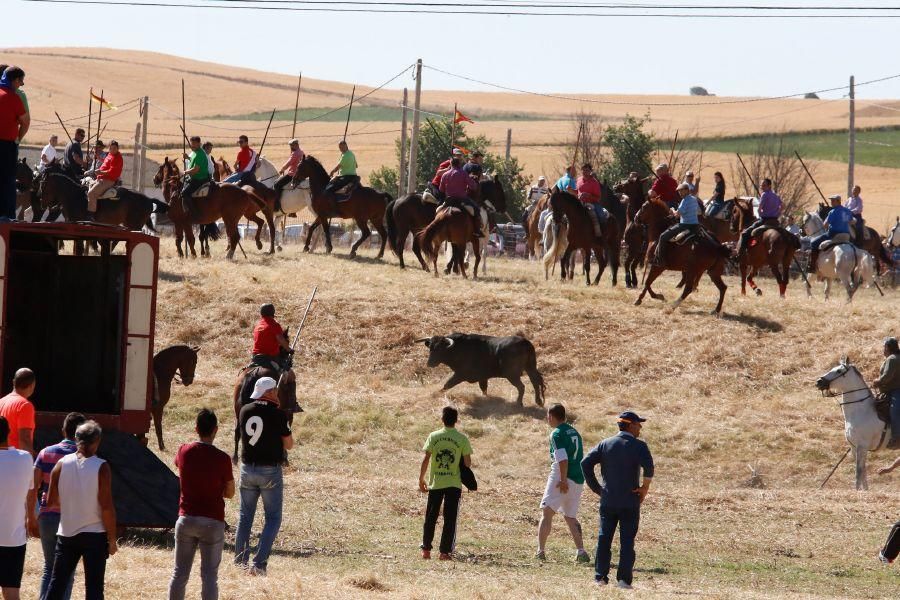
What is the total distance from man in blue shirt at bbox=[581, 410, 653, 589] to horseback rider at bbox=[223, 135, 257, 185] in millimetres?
21488

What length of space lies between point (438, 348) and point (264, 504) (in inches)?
474

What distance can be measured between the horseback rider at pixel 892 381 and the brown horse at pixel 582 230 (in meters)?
10.6

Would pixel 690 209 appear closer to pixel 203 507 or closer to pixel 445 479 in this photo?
pixel 445 479

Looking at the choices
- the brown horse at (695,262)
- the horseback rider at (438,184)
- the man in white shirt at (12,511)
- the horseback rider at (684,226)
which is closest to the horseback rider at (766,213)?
the brown horse at (695,262)

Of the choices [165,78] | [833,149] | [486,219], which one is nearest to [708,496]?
[486,219]

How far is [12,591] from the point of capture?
9.73 metres

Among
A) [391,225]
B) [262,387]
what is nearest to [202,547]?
[262,387]

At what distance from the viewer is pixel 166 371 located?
20.7 metres

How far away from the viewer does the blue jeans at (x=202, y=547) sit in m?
10.5

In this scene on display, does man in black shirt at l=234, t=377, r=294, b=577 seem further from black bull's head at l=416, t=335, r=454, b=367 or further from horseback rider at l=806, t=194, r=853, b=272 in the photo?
horseback rider at l=806, t=194, r=853, b=272

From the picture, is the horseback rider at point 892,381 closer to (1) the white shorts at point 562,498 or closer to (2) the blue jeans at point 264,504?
(1) the white shorts at point 562,498

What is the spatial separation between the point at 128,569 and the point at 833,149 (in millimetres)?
84753

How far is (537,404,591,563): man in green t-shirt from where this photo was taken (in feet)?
47.7

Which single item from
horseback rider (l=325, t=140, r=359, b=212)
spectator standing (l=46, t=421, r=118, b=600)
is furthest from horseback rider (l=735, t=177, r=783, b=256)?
spectator standing (l=46, t=421, r=118, b=600)
